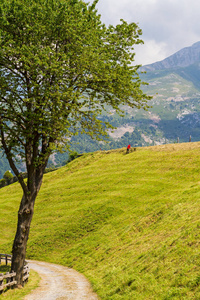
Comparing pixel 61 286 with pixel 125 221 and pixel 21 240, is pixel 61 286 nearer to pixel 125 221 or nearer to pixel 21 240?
pixel 21 240

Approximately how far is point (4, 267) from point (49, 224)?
15317mm

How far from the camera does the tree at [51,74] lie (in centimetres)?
2019

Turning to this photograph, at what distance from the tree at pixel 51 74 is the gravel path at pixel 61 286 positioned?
272cm

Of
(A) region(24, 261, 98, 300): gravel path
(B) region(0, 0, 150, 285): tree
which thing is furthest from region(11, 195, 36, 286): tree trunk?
(A) region(24, 261, 98, 300): gravel path

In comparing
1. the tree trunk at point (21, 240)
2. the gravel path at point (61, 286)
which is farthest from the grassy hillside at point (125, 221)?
the tree trunk at point (21, 240)

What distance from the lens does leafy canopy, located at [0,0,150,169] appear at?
A: 792 inches

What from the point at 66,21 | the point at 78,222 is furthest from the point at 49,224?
the point at 66,21

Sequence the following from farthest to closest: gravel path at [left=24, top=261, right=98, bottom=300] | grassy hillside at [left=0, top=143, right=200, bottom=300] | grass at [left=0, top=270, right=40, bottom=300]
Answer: gravel path at [left=24, top=261, right=98, bottom=300] < grass at [left=0, top=270, right=40, bottom=300] < grassy hillside at [left=0, top=143, right=200, bottom=300]

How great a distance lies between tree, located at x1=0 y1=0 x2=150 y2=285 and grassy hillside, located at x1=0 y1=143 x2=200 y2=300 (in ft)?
33.0

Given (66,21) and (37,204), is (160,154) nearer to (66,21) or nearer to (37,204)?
(37,204)

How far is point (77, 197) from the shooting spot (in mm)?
57281

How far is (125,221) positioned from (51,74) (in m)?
27.0

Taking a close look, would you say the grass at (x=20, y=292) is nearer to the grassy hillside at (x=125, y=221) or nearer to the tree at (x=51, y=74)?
the tree at (x=51, y=74)

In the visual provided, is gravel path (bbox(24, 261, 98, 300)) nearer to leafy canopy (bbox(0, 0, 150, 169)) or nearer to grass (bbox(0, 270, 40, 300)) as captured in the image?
grass (bbox(0, 270, 40, 300))
